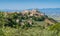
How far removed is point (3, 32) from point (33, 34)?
1.66 metres

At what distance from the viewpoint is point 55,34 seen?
666 centimetres

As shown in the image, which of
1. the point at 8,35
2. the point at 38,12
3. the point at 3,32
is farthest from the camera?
the point at 38,12

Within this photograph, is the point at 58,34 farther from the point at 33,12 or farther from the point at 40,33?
the point at 33,12

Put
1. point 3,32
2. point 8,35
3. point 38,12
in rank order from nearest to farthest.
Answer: point 8,35 < point 3,32 < point 38,12

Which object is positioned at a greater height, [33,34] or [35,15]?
[33,34]

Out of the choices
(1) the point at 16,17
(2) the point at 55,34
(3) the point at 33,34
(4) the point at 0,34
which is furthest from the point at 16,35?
(1) the point at 16,17

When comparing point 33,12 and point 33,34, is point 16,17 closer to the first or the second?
point 33,12

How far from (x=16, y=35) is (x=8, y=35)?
24.8 inches

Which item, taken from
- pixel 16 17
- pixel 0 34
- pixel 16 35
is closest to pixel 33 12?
pixel 16 17

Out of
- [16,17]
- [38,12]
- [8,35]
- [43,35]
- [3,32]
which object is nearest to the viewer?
[43,35]

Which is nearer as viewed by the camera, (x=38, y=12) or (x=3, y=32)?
(x=3, y=32)

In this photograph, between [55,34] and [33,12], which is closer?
[55,34]

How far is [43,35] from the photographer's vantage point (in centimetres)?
656

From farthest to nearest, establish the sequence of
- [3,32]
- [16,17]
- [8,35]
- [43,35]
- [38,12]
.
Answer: [38,12] < [16,17] < [3,32] < [8,35] < [43,35]
